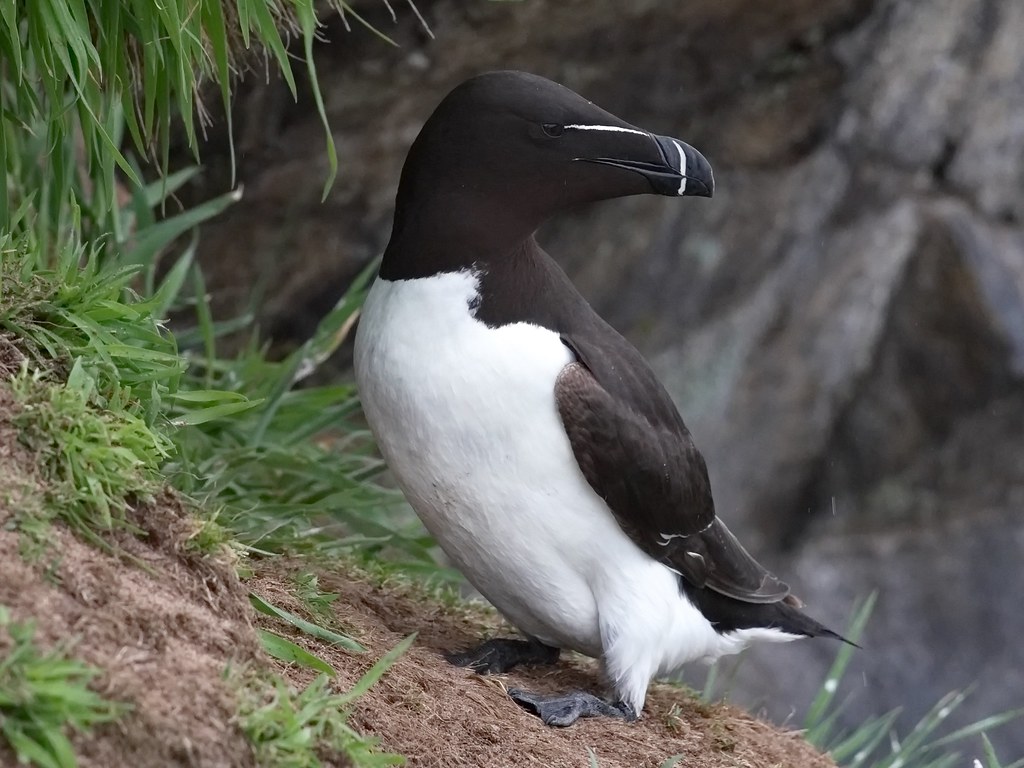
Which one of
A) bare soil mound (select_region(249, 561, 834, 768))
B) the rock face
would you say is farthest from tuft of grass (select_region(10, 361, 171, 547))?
the rock face

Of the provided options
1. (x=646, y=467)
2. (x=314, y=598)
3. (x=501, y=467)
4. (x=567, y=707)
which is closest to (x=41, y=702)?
(x=314, y=598)

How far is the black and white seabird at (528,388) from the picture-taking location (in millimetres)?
3328

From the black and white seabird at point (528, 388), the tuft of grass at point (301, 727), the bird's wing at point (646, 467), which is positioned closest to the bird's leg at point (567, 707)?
the black and white seabird at point (528, 388)

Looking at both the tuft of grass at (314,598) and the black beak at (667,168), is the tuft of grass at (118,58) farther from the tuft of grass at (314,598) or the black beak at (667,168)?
the tuft of grass at (314,598)

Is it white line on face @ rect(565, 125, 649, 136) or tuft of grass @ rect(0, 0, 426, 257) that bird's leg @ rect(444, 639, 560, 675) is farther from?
white line on face @ rect(565, 125, 649, 136)

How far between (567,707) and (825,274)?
431 cm

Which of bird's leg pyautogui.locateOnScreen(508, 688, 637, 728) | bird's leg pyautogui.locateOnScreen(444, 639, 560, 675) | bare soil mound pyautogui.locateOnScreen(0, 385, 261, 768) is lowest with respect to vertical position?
bird's leg pyautogui.locateOnScreen(444, 639, 560, 675)

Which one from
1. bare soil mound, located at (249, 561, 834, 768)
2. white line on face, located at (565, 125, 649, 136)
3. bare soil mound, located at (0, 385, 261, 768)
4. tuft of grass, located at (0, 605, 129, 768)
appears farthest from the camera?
white line on face, located at (565, 125, 649, 136)

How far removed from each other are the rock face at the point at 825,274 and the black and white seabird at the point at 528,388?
234 centimetres

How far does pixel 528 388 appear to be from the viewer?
3328 mm

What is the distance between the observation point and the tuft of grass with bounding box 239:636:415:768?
7.86 ft

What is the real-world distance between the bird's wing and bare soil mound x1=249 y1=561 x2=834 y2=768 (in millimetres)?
405

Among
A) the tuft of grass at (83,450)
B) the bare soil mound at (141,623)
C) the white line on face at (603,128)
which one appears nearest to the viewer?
the bare soil mound at (141,623)

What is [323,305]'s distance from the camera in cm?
623
